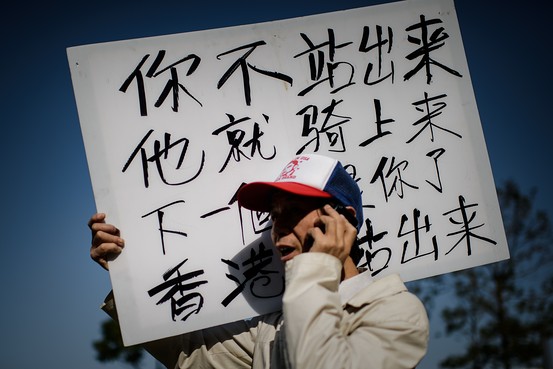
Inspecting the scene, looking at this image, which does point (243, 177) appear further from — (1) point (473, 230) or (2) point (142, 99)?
(1) point (473, 230)

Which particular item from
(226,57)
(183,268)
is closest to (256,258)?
(183,268)

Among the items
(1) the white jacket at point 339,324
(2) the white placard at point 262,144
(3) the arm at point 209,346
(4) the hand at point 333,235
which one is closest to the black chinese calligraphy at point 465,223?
(2) the white placard at point 262,144

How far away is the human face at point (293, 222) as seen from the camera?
2131 mm

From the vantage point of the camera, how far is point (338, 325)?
1.81m

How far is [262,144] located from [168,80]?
1.63 ft

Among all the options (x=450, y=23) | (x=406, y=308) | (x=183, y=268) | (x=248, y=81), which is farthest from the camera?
(x=450, y=23)

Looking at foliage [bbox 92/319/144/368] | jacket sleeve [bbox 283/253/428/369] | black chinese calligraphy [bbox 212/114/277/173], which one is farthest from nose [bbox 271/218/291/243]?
foliage [bbox 92/319/144/368]

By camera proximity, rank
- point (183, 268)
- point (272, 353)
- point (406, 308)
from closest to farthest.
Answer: point (406, 308)
point (272, 353)
point (183, 268)

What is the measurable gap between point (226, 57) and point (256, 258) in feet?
2.97

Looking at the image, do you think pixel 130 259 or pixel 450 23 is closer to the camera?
pixel 130 259

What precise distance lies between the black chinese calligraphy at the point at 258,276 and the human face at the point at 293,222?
0.18 metres

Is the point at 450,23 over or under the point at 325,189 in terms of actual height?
over

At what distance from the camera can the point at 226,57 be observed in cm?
244

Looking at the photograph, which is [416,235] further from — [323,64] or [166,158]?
[166,158]
